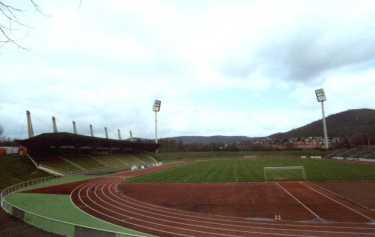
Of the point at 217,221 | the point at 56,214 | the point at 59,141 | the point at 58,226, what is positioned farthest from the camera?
the point at 59,141

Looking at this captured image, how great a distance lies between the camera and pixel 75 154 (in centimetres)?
6206

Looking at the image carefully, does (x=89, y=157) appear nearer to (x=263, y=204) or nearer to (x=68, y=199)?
(x=68, y=199)

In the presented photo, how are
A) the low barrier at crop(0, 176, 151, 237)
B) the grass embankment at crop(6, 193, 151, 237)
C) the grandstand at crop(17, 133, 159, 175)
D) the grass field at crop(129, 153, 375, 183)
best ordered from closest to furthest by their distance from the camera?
the low barrier at crop(0, 176, 151, 237) → the grass embankment at crop(6, 193, 151, 237) → the grass field at crop(129, 153, 375, 183) → the grandstand at crop(17, 133, 159, 175)

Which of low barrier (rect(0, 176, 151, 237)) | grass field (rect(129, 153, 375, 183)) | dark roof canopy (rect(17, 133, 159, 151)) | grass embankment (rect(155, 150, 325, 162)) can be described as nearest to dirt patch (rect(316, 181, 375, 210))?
grass field (rect(129, 153, 375, 183))

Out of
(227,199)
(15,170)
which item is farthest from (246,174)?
(15,170)

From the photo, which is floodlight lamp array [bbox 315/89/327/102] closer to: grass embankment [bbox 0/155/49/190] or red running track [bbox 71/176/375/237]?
red running track [bbox 71/176/375/237]

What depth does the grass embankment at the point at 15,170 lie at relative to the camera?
132ft

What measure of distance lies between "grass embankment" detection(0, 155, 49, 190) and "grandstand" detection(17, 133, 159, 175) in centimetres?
162

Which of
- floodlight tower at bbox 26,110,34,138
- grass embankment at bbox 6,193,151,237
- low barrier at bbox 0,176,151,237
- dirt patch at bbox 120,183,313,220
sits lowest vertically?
dirt patch at bbox 120,183,313,220

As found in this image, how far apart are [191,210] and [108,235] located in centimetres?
1452

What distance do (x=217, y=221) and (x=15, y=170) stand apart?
1352 inches

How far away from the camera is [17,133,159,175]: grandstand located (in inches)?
1987

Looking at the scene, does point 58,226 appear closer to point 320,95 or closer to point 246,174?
point 246,174

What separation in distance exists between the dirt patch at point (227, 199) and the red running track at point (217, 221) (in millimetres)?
1103
